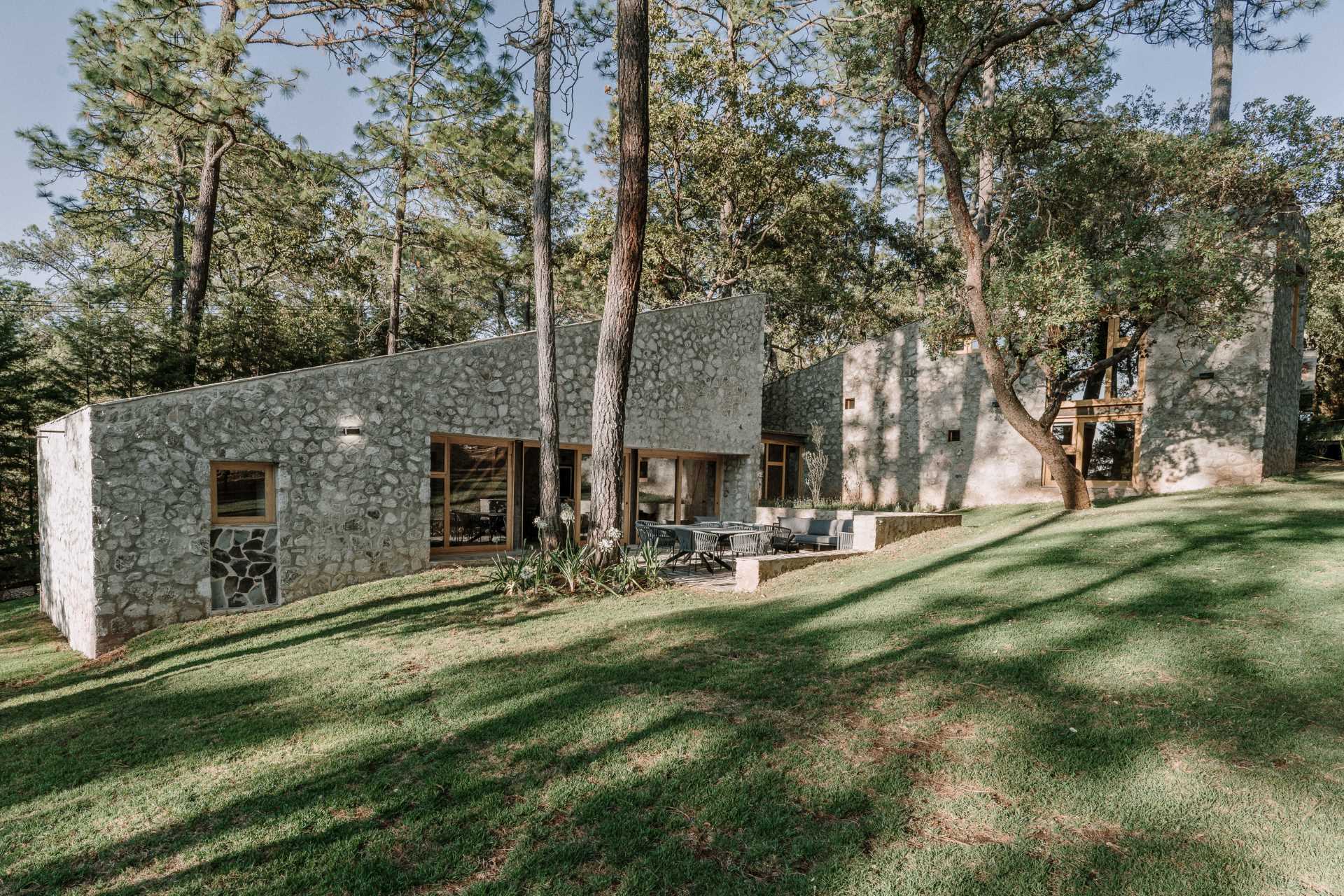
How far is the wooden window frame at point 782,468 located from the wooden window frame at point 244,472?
41.1 feet

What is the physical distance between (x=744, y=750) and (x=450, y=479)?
788 cm

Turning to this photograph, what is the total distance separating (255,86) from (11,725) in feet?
27.6

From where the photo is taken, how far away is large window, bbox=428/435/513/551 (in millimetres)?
10000

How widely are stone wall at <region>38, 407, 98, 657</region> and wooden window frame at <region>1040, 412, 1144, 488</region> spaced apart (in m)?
15.9

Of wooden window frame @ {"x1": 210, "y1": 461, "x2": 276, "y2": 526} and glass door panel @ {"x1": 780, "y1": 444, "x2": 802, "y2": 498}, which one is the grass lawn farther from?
glass door panel @ {"x1": 780, "y1": 444, "x2": 802, "y2": 498}

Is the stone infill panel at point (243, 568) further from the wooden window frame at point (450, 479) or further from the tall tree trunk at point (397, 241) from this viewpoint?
the tall tree trunk at point (397, 241)

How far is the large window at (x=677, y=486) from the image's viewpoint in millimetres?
13414

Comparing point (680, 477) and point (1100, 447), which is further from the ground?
point (1100, 447)

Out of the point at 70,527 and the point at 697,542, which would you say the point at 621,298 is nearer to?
the point at 697,542

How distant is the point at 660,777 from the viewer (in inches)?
128

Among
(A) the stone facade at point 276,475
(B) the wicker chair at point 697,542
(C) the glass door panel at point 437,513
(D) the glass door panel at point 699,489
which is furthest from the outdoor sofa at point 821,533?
(C) the glass door panel at point 437,513

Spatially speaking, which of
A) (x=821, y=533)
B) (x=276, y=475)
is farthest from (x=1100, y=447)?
(x=276, y=475)

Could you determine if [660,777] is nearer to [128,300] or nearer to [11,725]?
[11,725]

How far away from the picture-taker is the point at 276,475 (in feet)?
26.1
